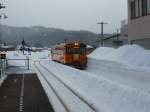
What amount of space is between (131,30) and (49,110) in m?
31.9

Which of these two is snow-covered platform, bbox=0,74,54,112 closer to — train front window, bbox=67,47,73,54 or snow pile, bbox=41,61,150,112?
snow pile, bbox=41,61,150,112

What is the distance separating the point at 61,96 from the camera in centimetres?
1927

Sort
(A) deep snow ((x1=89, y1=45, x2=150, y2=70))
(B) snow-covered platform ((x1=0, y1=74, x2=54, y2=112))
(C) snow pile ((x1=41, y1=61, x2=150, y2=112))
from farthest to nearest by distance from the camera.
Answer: (A) deep snow ((x1=89, y1=45, x2=150, y2=70)) < (B) snow-covered platform ((x1=0, y1=74, x2=54, y2=112)) < (C) snow pile ((x1=41, y1=61, x2=150, y2=112))

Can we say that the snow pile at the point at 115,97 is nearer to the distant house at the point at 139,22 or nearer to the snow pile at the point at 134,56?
the snow pile at the point at 134,56

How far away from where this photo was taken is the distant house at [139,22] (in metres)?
41.2

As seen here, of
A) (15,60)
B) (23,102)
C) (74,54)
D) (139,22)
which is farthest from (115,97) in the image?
(15,60)

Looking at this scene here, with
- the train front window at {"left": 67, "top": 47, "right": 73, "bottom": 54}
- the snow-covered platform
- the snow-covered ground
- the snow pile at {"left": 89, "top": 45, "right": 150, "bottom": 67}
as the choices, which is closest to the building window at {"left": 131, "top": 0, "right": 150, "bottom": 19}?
the snow pile at {"left": 89, "top": 45, "right": 150, "bottom": 67}

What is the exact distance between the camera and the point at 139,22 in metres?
42.9

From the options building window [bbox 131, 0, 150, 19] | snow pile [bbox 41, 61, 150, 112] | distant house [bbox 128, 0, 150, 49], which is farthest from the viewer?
building window [bbox 131, 0, 150, 19]

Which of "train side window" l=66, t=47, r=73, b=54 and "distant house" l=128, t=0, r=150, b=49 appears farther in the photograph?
"train side window" l=66, t=47, r=73, b=54

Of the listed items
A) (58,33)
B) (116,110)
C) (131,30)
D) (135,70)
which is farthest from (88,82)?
(58,33)

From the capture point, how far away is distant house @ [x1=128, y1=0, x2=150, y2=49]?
4119 centimetres

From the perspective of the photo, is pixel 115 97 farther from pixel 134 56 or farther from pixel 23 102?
pixel 134 56

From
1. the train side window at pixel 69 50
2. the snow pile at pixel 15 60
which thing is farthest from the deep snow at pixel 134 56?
the snow pile at pixel 15 60
